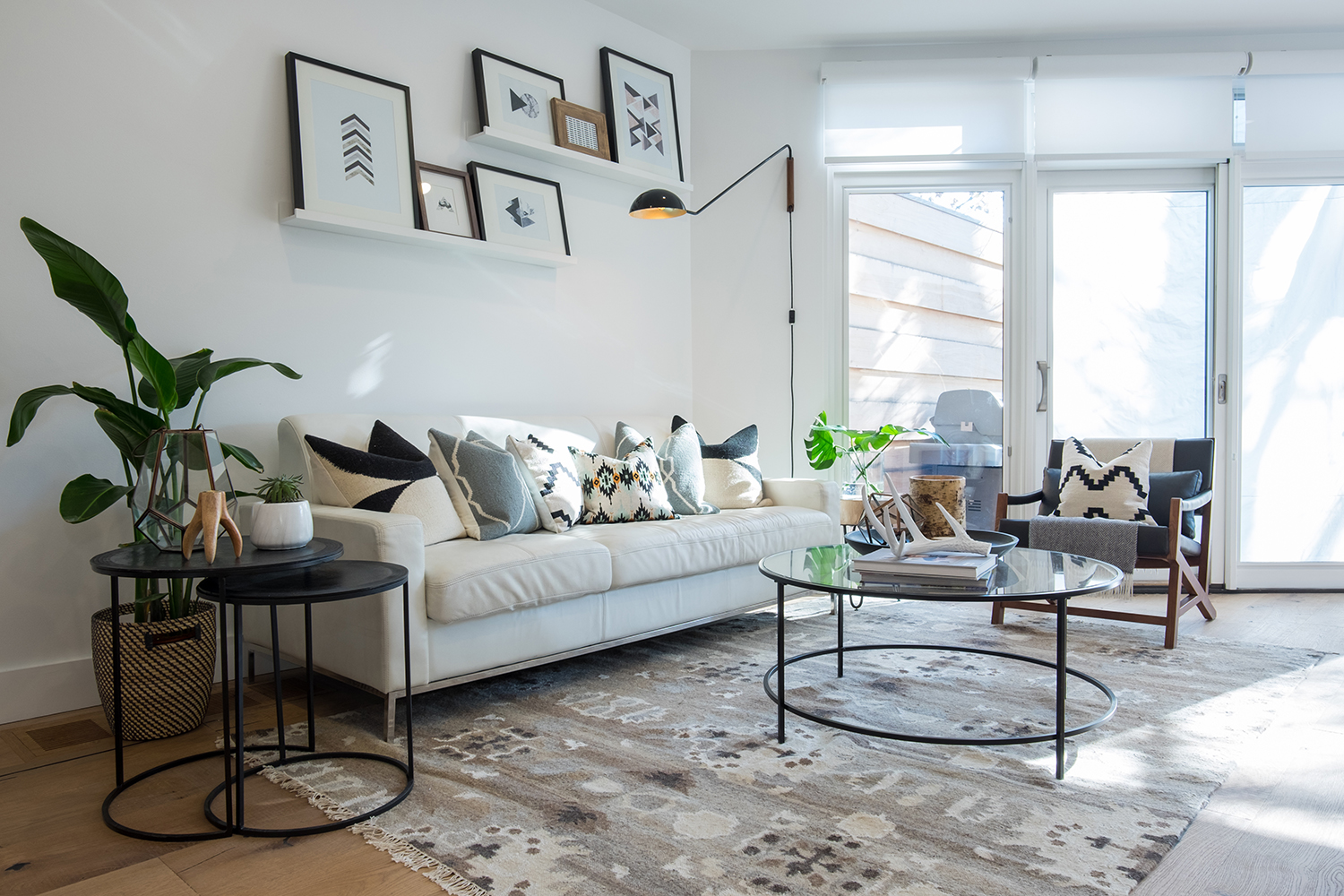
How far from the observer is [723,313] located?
481 centimetres

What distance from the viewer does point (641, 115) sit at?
14.5 ft

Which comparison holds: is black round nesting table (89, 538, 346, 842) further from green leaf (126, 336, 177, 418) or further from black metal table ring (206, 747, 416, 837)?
green leaf (126, 336, 177, 418)

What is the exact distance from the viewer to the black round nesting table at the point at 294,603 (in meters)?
1.80

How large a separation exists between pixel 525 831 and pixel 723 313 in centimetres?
340

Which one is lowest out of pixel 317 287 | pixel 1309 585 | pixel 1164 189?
pixel 1309 585

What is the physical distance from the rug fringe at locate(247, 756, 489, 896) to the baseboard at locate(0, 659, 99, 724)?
0.93m

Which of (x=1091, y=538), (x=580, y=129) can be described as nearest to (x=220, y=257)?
(x=580, y=129)

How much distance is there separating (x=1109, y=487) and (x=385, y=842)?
3.11m

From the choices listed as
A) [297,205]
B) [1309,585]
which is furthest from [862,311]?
[297,205]

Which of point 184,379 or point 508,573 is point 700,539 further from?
point 184,379

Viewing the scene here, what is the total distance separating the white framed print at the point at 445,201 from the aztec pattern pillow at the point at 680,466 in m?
1.02

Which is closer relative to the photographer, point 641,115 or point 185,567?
point 185,567

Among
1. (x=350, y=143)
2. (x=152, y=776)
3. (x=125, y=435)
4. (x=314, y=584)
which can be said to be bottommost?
(x=152, y=776)

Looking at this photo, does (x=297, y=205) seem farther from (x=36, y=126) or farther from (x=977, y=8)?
(x=977, y=8)
